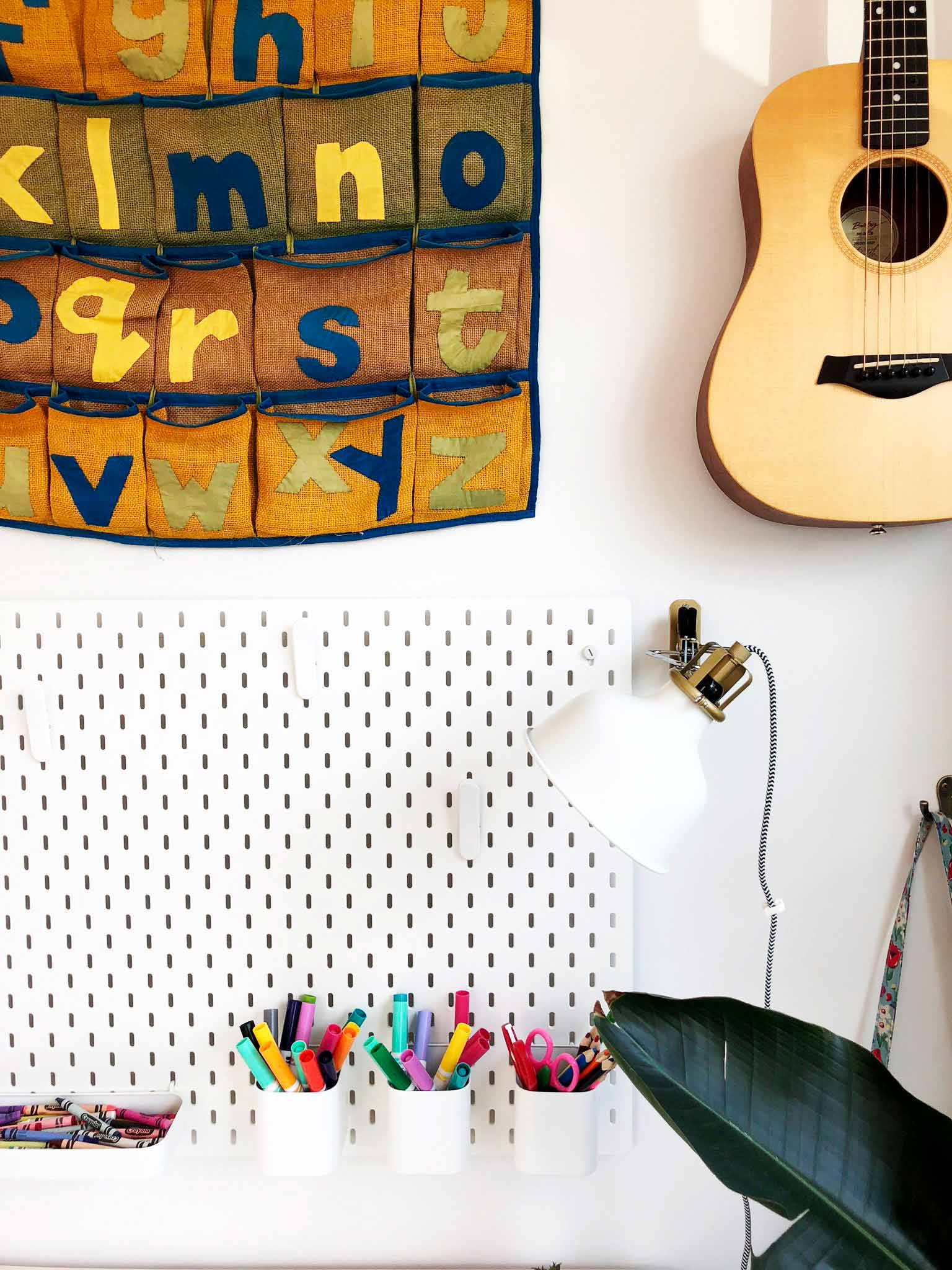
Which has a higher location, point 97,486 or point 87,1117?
point 97,486

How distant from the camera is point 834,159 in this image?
0.88 m

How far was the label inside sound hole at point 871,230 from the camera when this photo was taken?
91 centimetres

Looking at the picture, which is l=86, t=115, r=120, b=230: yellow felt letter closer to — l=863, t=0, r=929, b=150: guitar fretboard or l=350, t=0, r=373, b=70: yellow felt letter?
l=350, t=0, r=373, b=70: yellow felt letter

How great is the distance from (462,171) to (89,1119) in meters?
1.12

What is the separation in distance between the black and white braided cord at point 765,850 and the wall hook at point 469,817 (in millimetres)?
316

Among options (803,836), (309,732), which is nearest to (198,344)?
(309,732)

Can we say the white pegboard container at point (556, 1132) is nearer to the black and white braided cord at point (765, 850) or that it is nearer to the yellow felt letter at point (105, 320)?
the black and white braided cord at point (765, 850)

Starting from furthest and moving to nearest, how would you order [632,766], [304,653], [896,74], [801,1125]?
[304,653]
[896,74]
[632,766]
[801,1125]

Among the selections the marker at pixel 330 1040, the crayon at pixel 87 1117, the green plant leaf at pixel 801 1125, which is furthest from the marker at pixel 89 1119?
the green plant leaf at pixel 801 1125

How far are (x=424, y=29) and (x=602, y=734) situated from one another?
77cm

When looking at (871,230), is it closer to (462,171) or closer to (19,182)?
→ (462,171)

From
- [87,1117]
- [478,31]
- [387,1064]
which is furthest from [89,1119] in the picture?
[478,31]

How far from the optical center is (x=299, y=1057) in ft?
2.98

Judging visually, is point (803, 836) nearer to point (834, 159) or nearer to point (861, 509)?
point (861, 509)
